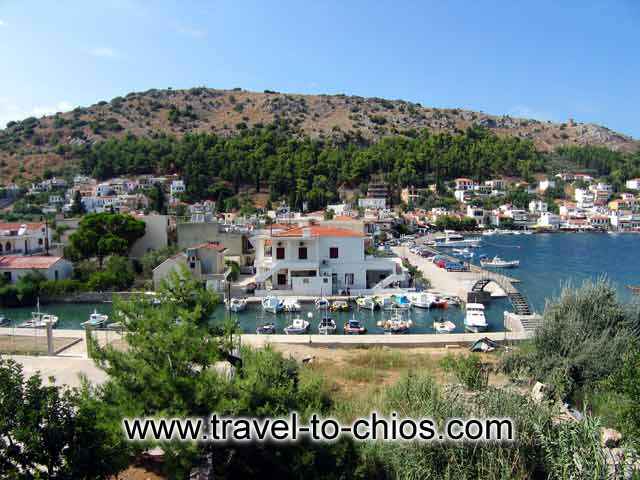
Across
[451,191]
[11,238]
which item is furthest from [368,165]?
[11,238]

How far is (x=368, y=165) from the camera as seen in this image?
281ft

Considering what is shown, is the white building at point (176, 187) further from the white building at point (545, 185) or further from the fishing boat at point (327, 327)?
the white building at point (545, 185)

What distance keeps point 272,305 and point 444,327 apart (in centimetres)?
812

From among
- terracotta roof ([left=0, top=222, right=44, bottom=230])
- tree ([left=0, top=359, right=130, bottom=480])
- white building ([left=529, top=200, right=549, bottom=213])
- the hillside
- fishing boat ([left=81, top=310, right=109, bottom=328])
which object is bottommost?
fishing boat ([left=81, top=310, right=109, bottom=328])

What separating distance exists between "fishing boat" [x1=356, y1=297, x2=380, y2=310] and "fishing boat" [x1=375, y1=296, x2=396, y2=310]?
8.0 inches

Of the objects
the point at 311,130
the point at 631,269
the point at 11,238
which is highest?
the point at 311,130

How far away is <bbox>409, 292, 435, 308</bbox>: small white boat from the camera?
78.1 feet

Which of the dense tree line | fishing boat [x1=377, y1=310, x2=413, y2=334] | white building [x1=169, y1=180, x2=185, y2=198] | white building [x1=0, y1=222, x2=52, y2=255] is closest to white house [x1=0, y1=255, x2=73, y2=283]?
white building [x1=0, y1=222, x2=52, y2=255]

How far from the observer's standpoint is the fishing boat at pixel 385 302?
23531 millimetres

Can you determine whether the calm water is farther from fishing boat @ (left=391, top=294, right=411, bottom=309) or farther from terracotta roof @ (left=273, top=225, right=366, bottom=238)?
terracotta roof @ (left=273, top=225, right=366, bottom=238)

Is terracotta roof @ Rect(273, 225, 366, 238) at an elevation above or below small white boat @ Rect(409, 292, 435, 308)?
above

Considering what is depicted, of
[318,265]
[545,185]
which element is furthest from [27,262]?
[545,185]

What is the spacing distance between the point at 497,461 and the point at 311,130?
10381cm

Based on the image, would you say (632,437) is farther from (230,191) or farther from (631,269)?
(230,191)
